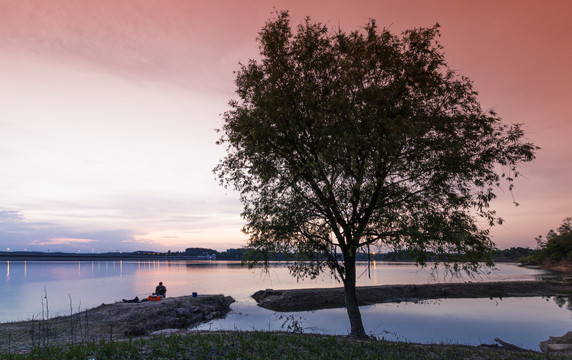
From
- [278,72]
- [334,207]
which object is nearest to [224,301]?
[334,207]

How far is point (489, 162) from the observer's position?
55.4 ft

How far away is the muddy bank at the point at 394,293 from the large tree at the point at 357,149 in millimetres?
26447

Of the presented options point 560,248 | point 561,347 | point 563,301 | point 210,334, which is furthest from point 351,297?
point 560,248

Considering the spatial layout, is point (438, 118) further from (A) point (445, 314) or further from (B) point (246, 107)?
(A) point (445, 314)

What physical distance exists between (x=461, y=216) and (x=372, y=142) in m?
5.82

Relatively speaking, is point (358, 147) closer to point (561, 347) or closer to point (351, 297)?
point (351, 297)

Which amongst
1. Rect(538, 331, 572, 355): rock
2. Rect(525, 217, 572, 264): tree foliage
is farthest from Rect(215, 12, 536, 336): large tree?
Rect(525, 217, 572, 264): tree foliage

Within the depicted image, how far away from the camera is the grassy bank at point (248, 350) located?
988 centimetres

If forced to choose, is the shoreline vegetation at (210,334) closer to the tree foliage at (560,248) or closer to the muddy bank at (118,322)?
the muddy bank at (118,322)

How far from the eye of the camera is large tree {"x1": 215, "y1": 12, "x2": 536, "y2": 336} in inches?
612

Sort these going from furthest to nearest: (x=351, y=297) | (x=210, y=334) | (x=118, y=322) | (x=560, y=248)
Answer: (x=560, y=248) → (x=118, y=322) → (x=351, y=297) → (x=210, y=334)

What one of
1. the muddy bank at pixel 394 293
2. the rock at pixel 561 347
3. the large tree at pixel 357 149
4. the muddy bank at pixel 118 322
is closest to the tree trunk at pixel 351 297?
the large tree at pixel 357 149

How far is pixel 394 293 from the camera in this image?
49.4 meters

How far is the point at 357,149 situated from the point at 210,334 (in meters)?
9.89
